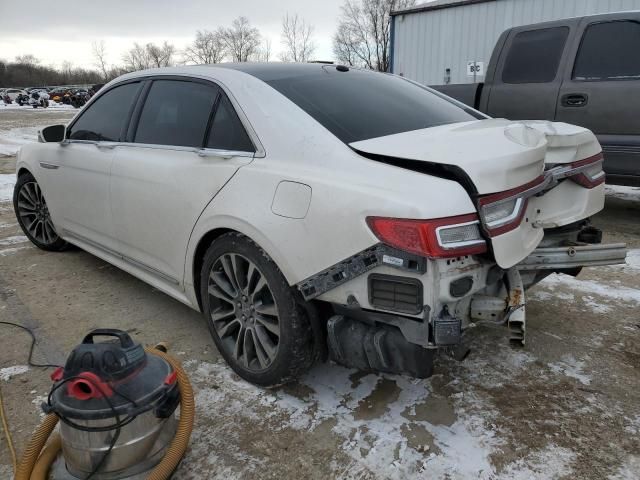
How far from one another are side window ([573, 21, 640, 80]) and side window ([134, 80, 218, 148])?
13.1ft

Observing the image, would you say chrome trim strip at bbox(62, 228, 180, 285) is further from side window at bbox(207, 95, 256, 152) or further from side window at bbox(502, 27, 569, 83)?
side window at bbox(502, 27, 569, 83)

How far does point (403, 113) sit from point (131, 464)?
2.06 m

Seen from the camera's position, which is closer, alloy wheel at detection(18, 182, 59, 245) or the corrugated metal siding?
alloy wheel at detection(18, 182, 59, 245)

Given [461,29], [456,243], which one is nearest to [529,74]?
[456,243]

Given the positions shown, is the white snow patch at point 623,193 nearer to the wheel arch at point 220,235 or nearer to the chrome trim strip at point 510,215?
the chrome trim strip at point 510,215

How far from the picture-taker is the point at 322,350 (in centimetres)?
239

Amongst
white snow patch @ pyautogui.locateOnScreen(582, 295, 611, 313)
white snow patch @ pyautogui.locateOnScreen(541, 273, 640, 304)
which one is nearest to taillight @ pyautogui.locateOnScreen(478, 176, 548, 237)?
white snow patch @ pyautogui.locateOnScreen(582, 295, 611, 313)

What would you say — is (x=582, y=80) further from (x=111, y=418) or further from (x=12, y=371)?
(x=12, y=371)

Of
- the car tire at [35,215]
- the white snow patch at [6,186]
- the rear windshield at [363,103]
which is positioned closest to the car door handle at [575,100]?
the rear windshield at [363,103]

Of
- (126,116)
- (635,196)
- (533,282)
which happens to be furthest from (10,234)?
(635,196)

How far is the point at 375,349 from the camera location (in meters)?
2.13

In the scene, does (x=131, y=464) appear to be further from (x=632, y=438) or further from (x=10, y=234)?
(x=10, y=234)

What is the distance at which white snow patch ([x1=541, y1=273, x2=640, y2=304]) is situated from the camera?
3.70 metres

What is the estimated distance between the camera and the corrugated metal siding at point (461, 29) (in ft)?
32.0
